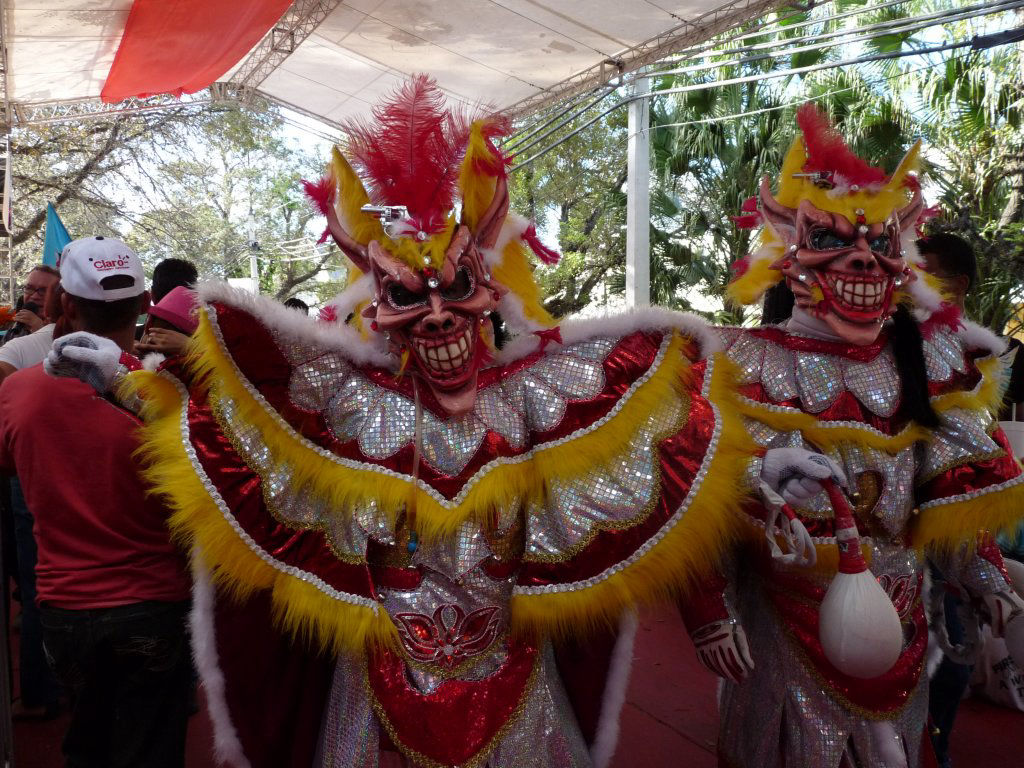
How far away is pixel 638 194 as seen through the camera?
30.2 feet

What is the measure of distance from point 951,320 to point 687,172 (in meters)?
11.9

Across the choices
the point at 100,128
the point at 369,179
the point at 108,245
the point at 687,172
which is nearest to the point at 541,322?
the point at 369,179

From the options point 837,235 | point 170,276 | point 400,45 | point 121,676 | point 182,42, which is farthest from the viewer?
point 400,45

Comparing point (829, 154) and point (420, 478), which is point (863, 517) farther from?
point (420, 478)

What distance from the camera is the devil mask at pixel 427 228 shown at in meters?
1.93

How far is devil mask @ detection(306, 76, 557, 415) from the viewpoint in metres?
1.93

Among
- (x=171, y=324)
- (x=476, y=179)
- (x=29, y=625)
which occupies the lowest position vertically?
(x=29, y=625)

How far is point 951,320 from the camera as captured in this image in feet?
8.33

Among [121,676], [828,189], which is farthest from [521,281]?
[121,676]

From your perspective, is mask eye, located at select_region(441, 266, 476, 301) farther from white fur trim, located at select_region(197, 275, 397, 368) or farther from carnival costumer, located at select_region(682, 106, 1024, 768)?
carnival costumer, located at select_region(682, 106, 1024, 768)

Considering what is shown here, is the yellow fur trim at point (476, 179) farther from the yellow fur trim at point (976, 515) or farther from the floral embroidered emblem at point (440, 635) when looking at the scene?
the yellow fur trim at point (976, 515)

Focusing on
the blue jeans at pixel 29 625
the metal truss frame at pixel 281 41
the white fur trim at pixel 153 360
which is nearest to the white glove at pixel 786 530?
the white fur trim at pixel 153 360

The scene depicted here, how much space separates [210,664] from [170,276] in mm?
2717

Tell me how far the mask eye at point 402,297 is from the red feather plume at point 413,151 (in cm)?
17
